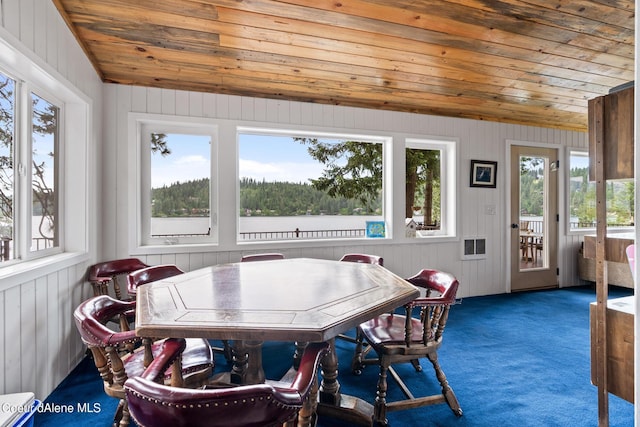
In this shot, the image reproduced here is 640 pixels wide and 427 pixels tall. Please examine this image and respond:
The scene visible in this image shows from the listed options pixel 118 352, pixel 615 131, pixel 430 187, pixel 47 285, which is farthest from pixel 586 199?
pixel 47 285

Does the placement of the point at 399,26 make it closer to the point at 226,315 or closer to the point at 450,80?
the point at 450,80

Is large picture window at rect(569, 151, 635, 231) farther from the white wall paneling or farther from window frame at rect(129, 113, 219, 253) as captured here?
window frame at rect(129, 113, 219, 253)

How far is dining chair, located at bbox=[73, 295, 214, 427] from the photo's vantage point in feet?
4.37

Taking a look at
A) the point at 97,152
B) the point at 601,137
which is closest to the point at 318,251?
the point at 97,152

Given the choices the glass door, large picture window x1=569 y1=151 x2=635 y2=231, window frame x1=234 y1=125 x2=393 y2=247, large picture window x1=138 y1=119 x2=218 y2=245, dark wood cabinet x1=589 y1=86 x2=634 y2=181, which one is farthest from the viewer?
large picture window x1=569 y1=151 x2=635 y2=231

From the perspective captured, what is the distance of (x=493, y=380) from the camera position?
2.32m

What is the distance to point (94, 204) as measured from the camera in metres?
2.77

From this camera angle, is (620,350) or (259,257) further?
(259,257)

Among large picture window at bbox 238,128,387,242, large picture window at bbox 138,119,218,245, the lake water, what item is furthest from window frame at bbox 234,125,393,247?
large picture window at bbox 138,119,218,245

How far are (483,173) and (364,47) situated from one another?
101 inches

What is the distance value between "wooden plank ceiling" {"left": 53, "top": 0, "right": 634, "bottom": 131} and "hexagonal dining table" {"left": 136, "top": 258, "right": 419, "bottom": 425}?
193 centimetres

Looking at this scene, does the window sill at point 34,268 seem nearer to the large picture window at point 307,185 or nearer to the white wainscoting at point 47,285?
the white wainscoting at point 47,285

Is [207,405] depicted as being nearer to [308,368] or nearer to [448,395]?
[308,368]

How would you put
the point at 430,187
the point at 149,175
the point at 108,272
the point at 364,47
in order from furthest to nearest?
1. the point at 430,187
2. the point at 149,175
3. the point at 364,47
4. the point at 108,272
